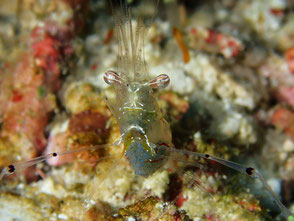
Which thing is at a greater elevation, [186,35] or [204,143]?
[186,35]

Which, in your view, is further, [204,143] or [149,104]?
[204,143]

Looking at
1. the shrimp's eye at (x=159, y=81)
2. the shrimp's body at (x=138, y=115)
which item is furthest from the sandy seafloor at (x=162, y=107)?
the shrimp's eye at (x=159, y=81)

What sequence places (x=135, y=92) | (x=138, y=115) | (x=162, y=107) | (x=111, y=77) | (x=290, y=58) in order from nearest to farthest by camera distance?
1. (x=138, y=115)
2. (x=135, y=92)
3. (x=111, y=77)
4. (x=162, y=107)
5. (x=290, y=58)

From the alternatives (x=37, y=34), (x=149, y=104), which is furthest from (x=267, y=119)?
(x=37, y=34)

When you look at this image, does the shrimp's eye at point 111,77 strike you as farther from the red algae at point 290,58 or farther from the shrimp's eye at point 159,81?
the red algae at point 290,58

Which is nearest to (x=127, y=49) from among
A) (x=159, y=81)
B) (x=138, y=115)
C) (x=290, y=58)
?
(x=159, y=81)

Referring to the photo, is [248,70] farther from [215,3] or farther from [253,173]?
[253,173]

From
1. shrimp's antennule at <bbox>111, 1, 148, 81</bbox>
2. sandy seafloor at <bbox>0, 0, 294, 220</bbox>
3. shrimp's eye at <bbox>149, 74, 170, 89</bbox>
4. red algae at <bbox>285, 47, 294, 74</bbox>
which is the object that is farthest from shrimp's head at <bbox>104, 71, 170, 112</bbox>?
red algae at <bbox>285, 47, 294, 74</bbox>

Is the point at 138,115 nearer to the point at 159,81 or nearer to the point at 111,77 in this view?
the point at 159,81

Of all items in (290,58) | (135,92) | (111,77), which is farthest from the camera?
(290,58)
